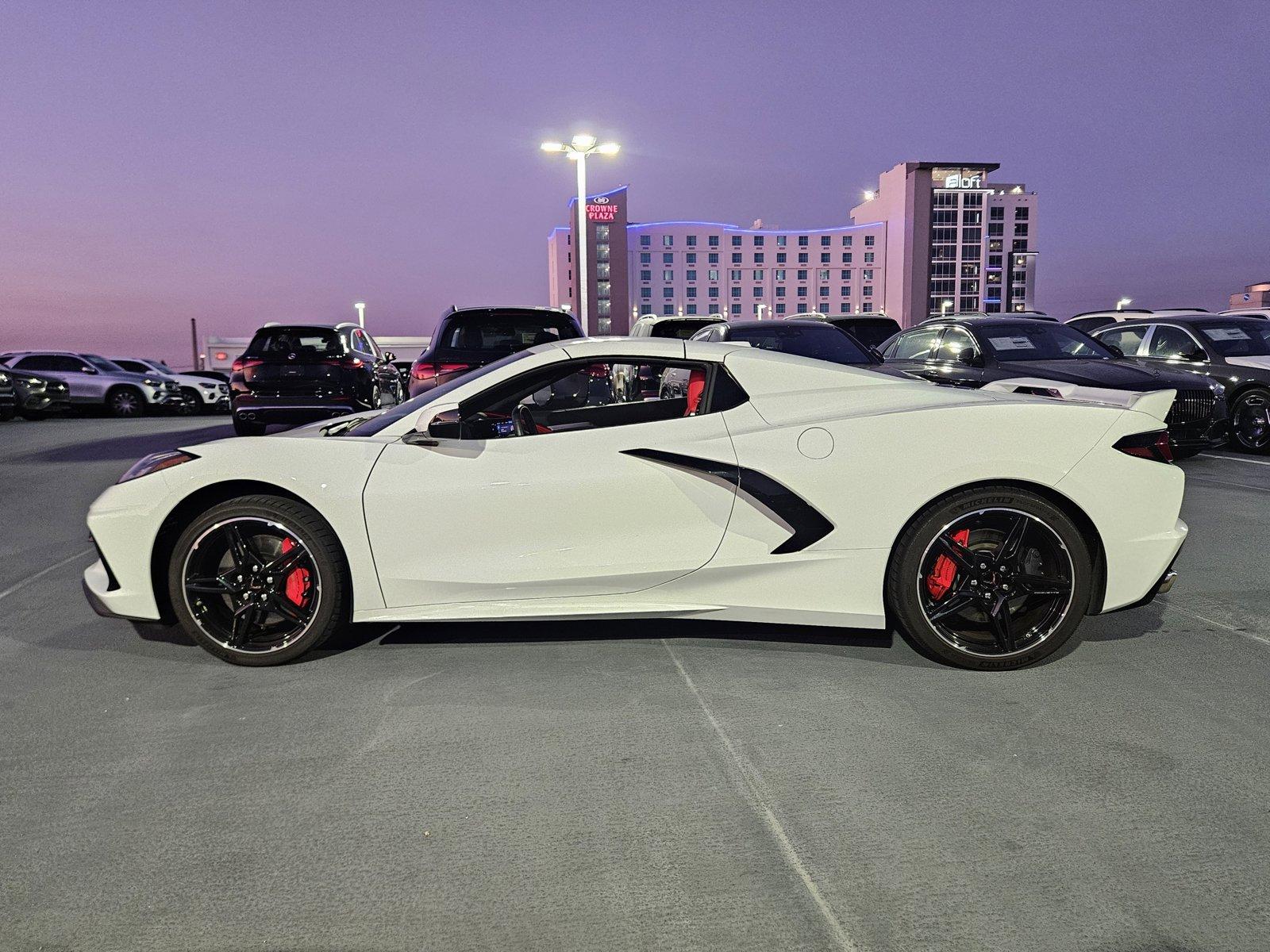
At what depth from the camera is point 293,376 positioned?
1223 centimetres

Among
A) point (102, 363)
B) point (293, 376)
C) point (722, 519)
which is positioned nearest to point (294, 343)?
point (293, 376)

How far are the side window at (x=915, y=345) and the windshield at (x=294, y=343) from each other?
7.29 metres

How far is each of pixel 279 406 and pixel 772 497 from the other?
33.6 feet

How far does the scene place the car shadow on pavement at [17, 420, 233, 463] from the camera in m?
11.1

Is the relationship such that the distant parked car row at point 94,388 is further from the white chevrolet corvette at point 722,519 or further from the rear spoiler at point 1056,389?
the rear spoiler at point 1056,389

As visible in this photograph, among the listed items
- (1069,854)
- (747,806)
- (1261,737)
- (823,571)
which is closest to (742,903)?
(747,806)

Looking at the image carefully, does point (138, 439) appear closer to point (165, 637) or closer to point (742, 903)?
point (165, 637)

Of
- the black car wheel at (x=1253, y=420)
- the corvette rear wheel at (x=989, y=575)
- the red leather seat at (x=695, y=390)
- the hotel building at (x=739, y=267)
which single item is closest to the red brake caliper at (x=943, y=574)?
the corvette rear wheel at (x=989, y=575)

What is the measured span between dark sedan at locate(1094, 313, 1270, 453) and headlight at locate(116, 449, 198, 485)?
946 cm

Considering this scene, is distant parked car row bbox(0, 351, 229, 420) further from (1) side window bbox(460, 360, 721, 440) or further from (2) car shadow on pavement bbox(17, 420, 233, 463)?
(1) side window bbox(460, 360, 721, 440)

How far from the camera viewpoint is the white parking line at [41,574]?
4926 mm

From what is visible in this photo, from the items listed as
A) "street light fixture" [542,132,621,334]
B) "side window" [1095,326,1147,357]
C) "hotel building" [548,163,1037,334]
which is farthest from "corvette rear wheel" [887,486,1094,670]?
"hotel building" [548,163,1037,334]

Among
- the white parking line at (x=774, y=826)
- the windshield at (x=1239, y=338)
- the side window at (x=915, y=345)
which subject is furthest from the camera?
the windshield at (x=1239, y=338)

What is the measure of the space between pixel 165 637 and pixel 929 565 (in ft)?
11.0
